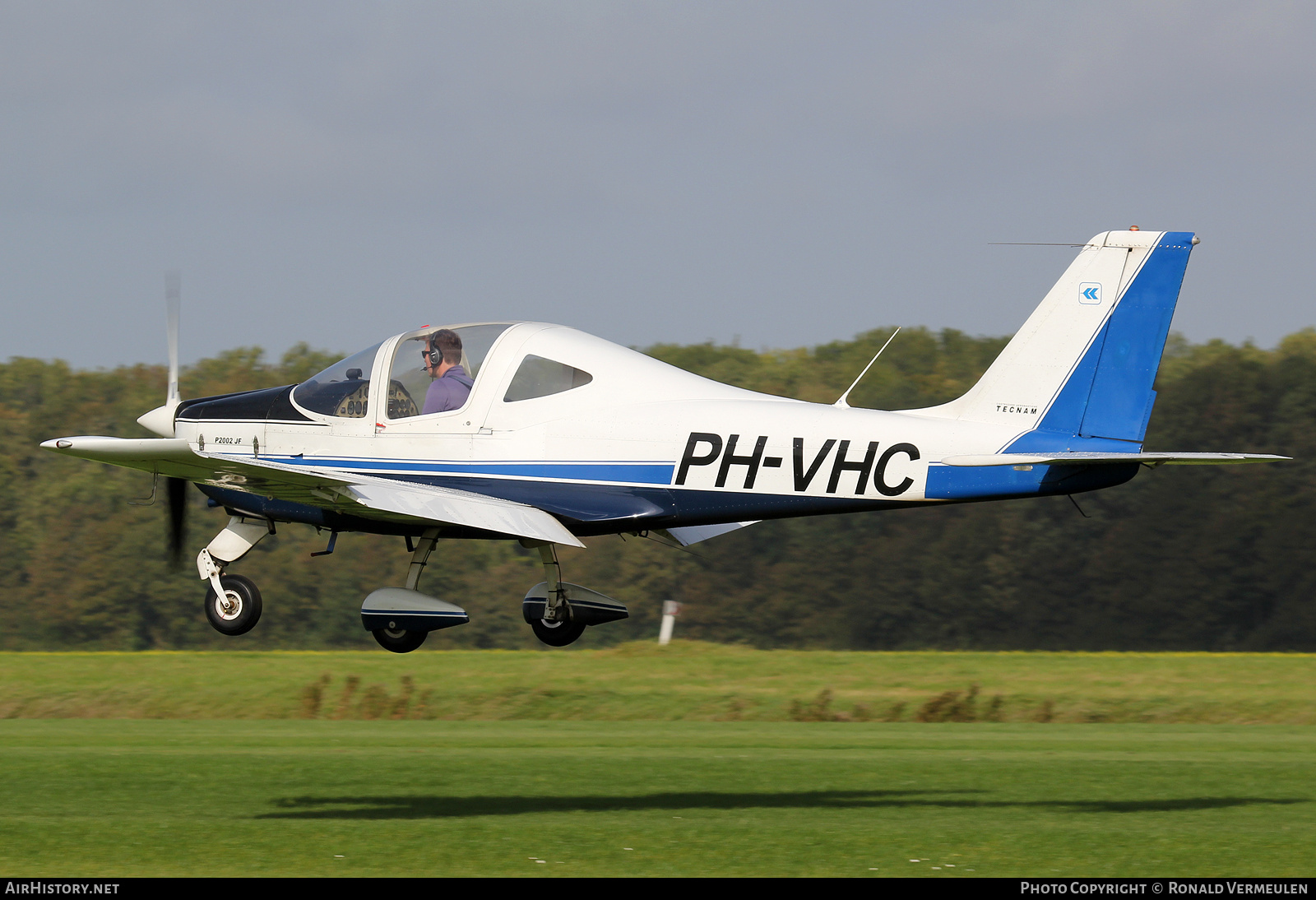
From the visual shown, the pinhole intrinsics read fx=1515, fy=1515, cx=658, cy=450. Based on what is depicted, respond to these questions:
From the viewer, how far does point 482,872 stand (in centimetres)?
1908

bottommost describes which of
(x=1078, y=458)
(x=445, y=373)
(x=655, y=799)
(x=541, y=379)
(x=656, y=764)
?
(x=656, y=764)

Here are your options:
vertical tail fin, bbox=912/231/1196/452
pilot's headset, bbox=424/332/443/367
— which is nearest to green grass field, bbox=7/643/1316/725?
pilot's headset, bbox=424/332/443/367

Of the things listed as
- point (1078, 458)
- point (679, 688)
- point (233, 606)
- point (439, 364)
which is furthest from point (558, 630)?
point (679, 688)

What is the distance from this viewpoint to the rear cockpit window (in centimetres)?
1420

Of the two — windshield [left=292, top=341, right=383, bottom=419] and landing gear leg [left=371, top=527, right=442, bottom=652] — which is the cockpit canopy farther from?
landing gear leg [left=371, top=527, right=442, bottom=652]

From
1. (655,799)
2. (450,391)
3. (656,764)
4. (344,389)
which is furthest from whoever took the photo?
(656,764)

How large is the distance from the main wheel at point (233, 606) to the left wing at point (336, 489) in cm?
94

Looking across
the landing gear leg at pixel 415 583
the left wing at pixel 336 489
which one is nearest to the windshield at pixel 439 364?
the left wing at pixel 336 489

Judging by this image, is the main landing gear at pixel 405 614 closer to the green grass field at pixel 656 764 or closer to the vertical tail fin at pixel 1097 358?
the vertical tail fin at pixel 1097 358

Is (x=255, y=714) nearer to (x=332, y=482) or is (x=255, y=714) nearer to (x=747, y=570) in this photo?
(x=332, y=482)

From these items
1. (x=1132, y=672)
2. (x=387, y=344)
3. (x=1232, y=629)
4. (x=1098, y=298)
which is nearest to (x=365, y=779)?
(x=387, y=344)

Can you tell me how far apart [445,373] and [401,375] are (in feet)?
1.45

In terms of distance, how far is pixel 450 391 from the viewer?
1430 centimetres

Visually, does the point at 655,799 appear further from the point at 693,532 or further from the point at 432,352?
the point at 432,352
